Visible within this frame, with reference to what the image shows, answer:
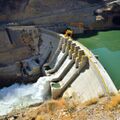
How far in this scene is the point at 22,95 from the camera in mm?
32500

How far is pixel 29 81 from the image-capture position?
35812 millimetres

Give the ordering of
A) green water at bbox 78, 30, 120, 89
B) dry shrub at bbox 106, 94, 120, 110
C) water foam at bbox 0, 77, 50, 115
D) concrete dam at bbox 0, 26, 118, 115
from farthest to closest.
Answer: green water at bbox 78, 30, 120, 89 → water foam at bbox 0, 77, 50, 115 → concrete dam at bbox 0, 26, 118, 115 → dry shrub at bbox 106, 94, 120, 110

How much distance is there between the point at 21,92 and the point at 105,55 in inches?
406

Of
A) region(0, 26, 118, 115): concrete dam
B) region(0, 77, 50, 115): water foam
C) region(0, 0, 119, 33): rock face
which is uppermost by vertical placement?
region(0, 0, 119, 33): rock face

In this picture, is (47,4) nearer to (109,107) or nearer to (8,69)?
(8,69)

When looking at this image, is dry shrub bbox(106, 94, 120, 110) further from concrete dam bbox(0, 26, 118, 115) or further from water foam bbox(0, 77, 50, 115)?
water foam bbox(0, 77, 50, 115)

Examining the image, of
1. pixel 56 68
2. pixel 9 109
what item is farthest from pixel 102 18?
pixel 9 109

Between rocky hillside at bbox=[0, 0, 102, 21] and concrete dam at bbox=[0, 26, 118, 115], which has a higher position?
rocky hillside at bbox=[0, 0, 102, 21]

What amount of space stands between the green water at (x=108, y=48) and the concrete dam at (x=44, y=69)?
6.94ft

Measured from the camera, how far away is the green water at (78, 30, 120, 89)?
101ft

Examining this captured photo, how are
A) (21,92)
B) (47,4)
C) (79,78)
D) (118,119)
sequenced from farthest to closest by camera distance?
(47,4), (21,92), (79,78), (118,119)

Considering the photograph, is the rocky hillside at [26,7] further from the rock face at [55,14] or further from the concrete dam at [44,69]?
the concrete dam at [44,69]

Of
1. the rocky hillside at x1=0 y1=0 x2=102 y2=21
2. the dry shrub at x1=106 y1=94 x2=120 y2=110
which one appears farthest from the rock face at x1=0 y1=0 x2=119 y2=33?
the dry shrub at x1=106 y1=94 x2=120 y2=110

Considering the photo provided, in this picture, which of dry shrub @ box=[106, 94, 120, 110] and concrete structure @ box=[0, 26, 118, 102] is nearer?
dry shrub @ box=[106, 94, 120, 110]
